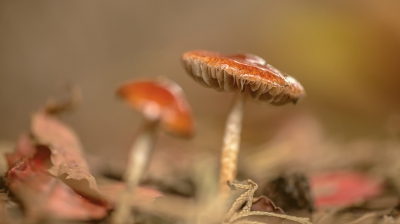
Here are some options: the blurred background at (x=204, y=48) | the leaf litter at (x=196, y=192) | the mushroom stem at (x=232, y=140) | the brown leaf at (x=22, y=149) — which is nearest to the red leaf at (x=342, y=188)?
the leaf litter at (x=196, y=192)

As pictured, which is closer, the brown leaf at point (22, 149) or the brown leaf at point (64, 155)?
the brown leaf at point (64, 155)

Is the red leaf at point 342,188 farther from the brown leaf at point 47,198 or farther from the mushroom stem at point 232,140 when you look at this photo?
the brown leaf at point 47,198

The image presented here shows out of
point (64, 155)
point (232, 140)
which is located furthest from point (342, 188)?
point (64, 155)

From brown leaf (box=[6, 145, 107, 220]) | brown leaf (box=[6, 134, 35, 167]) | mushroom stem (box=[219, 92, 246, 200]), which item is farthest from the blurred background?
brown leaf (box=[6, 145, 107, 220])

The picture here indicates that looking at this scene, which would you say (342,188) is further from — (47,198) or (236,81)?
(47,198)

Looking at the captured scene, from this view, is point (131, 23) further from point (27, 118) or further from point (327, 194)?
point (327, 194)

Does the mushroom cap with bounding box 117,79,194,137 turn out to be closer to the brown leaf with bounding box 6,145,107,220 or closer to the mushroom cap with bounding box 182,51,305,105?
the mushroom cap with bounding box 182,51,305,105

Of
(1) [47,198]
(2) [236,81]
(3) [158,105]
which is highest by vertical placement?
(3) [158,105]
